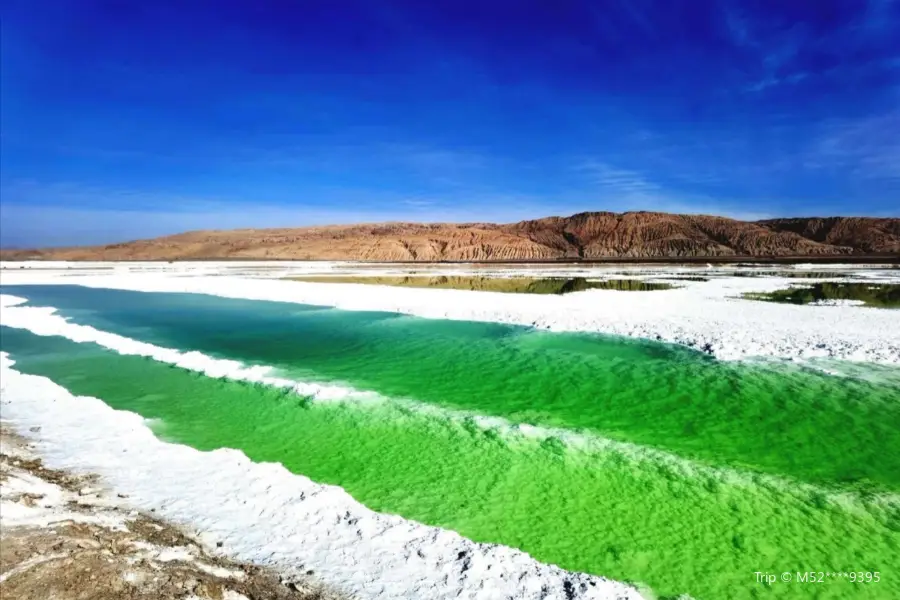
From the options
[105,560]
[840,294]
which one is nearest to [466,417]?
[105,560]

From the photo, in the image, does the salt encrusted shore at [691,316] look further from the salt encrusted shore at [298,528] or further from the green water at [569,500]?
the salt encrusted shore at [298,528]

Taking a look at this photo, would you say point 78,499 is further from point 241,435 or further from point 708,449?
point 708,449

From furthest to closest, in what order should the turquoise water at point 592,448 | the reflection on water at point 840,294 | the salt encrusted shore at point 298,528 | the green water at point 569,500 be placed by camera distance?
the reflection on water at point 840,294 < the turquoise water at point 592,448 < the green water at point 569,500 < the salt encrusted shore at point 298,528

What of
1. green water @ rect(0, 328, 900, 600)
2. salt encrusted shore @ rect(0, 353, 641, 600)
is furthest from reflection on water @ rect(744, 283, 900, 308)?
salt encrusted shore @ rect(0, 353, 641, 600)

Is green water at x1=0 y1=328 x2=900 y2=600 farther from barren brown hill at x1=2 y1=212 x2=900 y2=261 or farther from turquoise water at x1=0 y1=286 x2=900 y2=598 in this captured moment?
barren brown hill at x1=2 y1=212 x2=900 y2=261

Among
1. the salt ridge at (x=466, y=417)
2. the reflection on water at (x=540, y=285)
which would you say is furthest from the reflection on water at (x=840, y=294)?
the salt ridge at (x=466, y=417)
